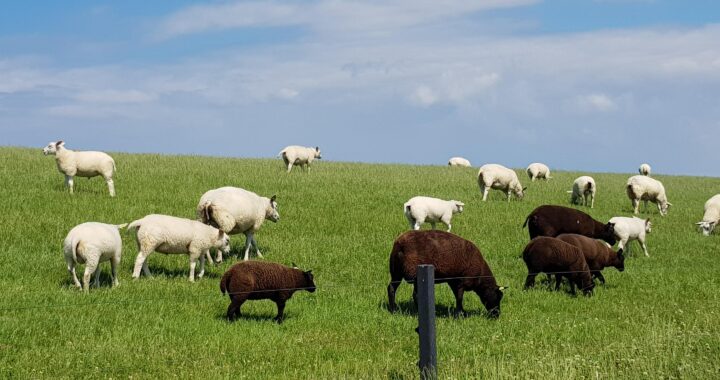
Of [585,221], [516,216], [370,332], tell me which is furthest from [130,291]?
[516,216]

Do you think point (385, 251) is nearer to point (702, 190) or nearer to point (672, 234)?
point (672, 234)

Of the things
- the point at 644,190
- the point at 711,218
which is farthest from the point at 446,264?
the point at 644,190

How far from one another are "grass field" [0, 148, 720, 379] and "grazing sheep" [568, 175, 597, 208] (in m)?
5.90

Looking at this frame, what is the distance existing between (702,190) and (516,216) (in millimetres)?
25617

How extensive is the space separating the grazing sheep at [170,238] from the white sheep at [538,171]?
32377 millimetres

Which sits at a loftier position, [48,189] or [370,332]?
[48,189]

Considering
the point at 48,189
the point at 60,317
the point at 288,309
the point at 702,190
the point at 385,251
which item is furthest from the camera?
the point at 702,190

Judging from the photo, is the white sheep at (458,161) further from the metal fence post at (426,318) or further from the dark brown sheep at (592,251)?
the metal fence post at (426,318)

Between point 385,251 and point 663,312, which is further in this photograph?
point 385,251

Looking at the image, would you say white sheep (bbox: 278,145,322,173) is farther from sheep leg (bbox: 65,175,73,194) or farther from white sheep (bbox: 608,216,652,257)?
white sheep (bbox: 608,216,652,257)

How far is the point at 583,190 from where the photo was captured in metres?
31.8

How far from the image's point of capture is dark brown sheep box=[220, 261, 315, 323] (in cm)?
1172

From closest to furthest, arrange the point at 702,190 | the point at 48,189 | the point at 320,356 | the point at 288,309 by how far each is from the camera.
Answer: the point at 320,356, the point at 288,309, the point at 48,189, the point at 702,190

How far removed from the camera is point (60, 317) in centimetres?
1166
